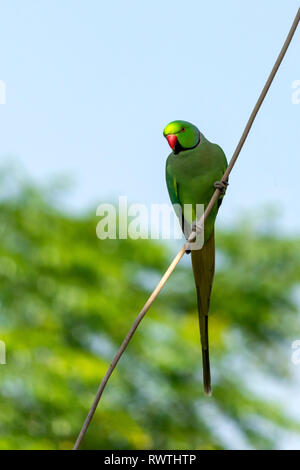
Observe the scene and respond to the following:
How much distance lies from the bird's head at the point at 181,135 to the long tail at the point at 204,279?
18 cm

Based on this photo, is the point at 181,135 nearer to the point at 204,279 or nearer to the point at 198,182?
the point at 198,182

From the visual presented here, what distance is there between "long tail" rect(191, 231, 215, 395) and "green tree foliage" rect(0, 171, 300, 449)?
6.33m

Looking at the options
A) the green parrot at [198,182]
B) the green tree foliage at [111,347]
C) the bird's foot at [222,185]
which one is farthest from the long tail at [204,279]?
the green tree foliage at [111,347]

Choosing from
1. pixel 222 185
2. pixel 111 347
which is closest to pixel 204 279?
pixel 222 185

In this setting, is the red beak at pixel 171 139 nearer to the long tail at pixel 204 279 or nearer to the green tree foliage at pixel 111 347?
the long tail at pixel 204 279

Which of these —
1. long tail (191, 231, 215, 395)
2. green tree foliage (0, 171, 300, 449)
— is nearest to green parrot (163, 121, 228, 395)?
long tail (191, 231, 215, 395)

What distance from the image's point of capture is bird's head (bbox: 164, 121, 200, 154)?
140 centimetres

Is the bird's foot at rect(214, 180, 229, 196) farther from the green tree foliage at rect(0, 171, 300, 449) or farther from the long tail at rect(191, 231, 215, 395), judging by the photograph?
the green tree foliage at rect(0, 171, 300, 449)

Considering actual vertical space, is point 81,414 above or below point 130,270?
below

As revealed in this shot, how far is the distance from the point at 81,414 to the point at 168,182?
6.60 meters

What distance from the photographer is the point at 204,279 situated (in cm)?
147

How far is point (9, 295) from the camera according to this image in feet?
30.3
